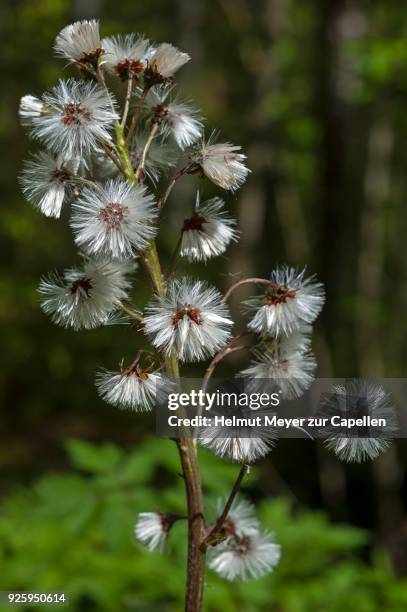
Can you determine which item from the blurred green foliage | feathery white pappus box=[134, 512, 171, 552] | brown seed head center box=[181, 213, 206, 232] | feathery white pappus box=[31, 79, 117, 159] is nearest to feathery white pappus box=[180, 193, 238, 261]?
brown seed head center box=[181, 213, 206, 232]

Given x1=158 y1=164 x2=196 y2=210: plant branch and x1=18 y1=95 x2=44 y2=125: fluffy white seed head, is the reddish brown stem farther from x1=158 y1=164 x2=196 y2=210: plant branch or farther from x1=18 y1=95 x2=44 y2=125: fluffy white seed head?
x1=18 y1=95 x2=44 y2=125: fluffy white seed head

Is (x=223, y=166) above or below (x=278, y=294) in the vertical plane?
above

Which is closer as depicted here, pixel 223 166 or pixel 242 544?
pixel 223 166

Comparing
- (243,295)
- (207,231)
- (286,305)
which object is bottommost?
(286,305)

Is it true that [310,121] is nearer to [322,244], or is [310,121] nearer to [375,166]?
[375,166]

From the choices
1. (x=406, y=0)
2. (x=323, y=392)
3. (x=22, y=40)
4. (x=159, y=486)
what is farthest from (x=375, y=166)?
(x=323, y=392)

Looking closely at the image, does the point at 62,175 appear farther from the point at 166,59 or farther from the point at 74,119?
the point at 166,59

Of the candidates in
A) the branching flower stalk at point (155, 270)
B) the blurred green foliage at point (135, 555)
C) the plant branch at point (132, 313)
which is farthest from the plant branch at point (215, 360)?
the blurred green foliage at point (135, 555)

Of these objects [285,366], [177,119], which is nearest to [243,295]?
[177,119]
